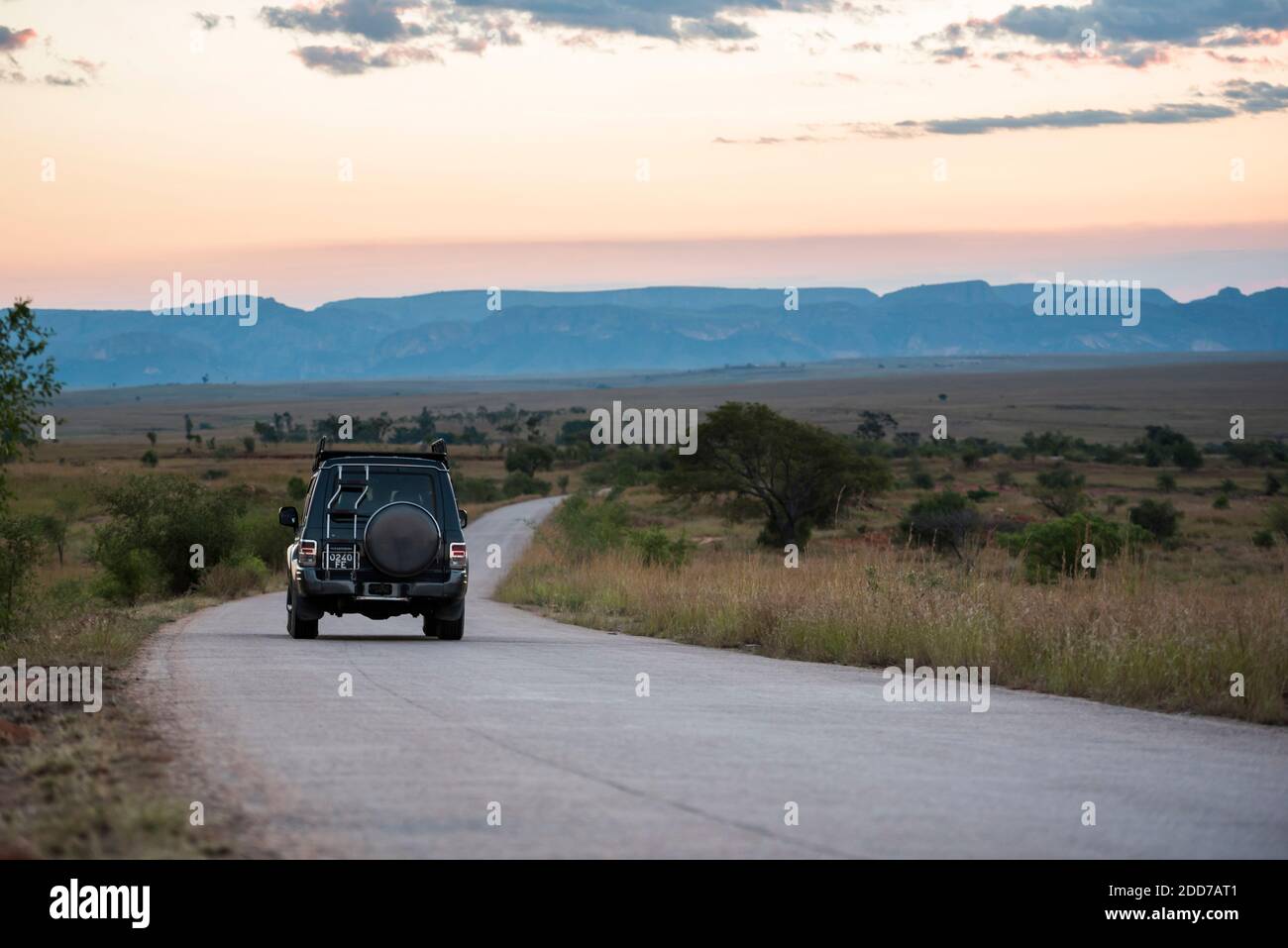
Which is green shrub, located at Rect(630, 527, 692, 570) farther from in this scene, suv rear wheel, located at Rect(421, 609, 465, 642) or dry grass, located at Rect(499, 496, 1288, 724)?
suv rear wheel, located at Rect(421, 609, 465, 642)

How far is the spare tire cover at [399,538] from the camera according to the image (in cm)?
1917

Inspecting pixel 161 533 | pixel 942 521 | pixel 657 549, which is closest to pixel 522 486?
pixel 942 521

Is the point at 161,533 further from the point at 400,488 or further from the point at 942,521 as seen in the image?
the point at 942,521

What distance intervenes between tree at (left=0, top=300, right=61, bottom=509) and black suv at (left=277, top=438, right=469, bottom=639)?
3499mm

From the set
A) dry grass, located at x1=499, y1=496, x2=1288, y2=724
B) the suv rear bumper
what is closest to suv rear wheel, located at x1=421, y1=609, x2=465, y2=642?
the suv rear bumper

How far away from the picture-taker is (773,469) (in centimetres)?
6312

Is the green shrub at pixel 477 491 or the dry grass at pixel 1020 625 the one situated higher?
the dry grass at pixel 1020 625

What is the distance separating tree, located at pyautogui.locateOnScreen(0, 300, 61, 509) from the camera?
1931cm

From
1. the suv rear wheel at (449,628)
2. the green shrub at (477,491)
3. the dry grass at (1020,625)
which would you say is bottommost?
the green shrub at (477,491)

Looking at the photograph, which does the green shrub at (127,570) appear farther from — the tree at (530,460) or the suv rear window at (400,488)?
the tree at (530,460)

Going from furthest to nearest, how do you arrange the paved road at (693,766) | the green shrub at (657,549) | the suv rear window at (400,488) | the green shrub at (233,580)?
the green shrub at (657,549), the green shrub at (233,580), the suv rear window at (400,488), the paved road at (693,766)

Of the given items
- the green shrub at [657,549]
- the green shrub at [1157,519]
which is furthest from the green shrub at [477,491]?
the green shrub at [657,549]

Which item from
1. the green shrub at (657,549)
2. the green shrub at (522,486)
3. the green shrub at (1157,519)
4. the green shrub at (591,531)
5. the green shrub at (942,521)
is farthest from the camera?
the green shrub at (522,486)

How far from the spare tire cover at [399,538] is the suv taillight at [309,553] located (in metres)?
0.75
